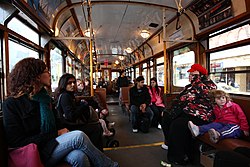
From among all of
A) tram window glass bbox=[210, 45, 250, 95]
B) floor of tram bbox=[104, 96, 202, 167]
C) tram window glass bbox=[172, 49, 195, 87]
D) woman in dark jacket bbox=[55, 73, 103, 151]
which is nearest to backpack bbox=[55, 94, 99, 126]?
woman in dark jacket bbox=[55, 73, 103, 151]

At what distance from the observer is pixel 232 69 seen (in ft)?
11.7

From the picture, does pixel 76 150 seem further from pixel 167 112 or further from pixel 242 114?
pixel 242 114

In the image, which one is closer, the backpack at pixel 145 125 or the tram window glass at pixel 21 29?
the tram window glass at pixel 21 29

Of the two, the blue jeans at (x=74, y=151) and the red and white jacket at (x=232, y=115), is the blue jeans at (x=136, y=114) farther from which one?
the blue jeans at (x=74, y=151)

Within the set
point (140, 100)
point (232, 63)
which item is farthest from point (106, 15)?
point (232, 63)

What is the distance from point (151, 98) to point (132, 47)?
6129mm

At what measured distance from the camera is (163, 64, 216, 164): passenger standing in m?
2.64

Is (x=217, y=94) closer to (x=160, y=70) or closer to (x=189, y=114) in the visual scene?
(x=189, y=114)

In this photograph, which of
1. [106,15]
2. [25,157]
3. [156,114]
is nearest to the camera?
[25,157]

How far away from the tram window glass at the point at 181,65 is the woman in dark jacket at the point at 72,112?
3322mm

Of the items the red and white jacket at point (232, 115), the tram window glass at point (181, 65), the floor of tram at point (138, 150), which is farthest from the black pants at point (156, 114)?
the red and white jacket at point (232, 115)

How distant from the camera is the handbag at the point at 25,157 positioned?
153 cm

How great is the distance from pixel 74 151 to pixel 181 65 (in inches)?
184

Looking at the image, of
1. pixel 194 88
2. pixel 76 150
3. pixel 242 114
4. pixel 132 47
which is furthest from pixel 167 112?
pixel 132 47
